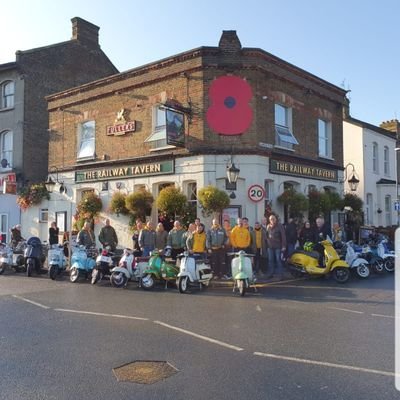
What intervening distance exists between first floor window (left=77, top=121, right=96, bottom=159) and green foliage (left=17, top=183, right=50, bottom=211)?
2641 mm

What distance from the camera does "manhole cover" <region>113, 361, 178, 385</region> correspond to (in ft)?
16.3

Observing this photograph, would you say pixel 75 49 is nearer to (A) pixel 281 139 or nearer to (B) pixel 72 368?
(A) pixel 281 139

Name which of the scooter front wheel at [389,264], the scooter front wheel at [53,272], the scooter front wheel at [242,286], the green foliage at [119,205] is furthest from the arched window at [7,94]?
the scooter front wheel at [389,264]

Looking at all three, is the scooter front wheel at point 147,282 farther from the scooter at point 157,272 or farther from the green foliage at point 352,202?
the green foliage at point 352,202

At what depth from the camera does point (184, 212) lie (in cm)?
1625

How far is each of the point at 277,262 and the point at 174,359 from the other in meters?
8.22

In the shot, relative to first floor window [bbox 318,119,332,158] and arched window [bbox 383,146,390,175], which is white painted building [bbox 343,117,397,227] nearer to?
arched window [bbox 383,146,390,175]

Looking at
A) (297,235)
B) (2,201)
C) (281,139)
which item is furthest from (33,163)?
(297,235)

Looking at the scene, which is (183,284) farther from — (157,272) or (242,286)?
(242,286)

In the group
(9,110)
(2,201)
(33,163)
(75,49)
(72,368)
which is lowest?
(72,368)

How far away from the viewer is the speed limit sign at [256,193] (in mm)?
16141

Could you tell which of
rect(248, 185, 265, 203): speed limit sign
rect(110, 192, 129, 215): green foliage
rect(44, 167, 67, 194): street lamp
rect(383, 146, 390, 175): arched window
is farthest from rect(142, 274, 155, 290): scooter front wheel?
rect(383, 146, 390, 175): arched window

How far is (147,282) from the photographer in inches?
463

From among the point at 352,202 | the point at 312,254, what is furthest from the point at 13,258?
the point at 352,202
